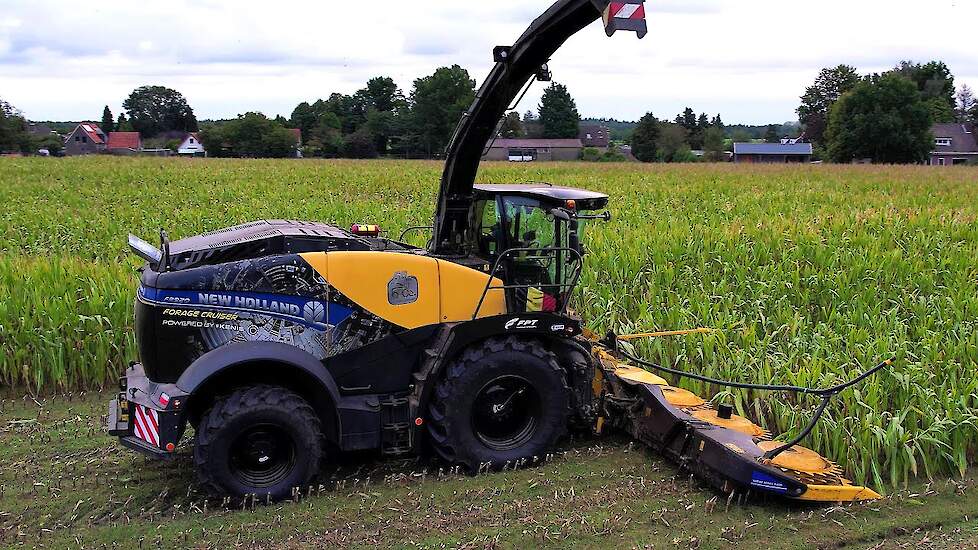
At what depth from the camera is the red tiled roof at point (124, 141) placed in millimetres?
75312

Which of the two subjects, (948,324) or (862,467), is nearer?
(862,467)

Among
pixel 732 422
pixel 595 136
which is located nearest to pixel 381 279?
pixel 732 422

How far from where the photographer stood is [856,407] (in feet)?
19.2

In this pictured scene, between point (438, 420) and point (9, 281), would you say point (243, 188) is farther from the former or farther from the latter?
point (438, 420)

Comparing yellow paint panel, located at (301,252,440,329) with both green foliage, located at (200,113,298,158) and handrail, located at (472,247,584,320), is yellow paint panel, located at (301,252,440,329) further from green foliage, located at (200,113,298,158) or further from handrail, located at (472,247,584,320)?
green foliage, located at (200,113,298,158)

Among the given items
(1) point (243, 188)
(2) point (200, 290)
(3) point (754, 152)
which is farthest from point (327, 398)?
(3) point (754, 152)

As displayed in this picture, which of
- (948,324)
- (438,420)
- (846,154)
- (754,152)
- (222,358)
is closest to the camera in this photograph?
(222,358)

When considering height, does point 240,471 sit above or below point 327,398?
below

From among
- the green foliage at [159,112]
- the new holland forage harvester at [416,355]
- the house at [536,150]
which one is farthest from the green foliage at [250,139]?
the new holland forage harvester at [416,355]

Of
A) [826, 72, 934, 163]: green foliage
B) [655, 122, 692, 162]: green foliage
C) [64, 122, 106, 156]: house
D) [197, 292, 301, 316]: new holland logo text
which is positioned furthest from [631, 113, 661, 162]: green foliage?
[197, 292, 301, 316]: new holland logo text

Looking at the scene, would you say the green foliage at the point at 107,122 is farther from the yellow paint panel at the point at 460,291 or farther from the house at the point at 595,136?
the yellow paint panel at the point at 460,291

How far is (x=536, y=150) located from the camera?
244 ft

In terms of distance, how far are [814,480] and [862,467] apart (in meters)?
0.71

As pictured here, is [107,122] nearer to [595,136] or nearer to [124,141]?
[124,141]
